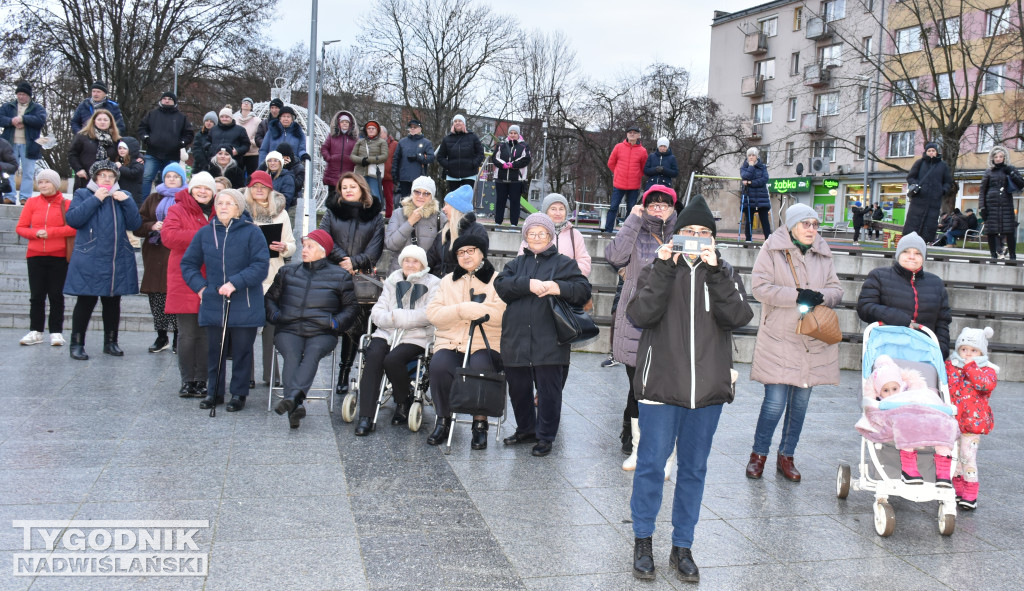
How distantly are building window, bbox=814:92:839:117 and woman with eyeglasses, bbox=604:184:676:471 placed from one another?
50.2 meters

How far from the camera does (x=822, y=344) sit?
6148 millimetres

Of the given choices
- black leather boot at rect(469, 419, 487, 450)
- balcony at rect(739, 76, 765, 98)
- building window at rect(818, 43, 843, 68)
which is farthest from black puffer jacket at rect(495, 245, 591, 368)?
balcony at rect(739, 76, 765, 98)

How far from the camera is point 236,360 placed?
7.49m

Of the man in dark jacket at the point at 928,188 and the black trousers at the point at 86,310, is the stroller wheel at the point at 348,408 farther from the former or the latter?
the man in dark jacket at the point at 928,188

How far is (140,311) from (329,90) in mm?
40953

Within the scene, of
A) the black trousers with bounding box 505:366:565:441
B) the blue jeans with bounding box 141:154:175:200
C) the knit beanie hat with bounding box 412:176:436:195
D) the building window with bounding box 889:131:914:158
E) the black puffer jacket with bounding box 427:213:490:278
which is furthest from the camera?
the building window with bounding box 889:131:914:158

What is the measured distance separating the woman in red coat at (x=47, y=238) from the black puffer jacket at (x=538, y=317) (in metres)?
5.77

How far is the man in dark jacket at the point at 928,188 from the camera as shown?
47.1 feet

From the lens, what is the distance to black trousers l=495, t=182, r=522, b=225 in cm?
1484

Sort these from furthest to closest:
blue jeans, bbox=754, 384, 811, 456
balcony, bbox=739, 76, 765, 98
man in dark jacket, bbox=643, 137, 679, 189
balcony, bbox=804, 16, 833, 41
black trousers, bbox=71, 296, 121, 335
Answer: balcony, bbox=739, 76, 765, 98, balcony, bbox=804, 16, 833, 41, man in dark jacket, bbox=643, 137, 679, 189, black trousers, bbox=71, 296, 121, 335, blue jeans, bbox=754, 384, 811, 456

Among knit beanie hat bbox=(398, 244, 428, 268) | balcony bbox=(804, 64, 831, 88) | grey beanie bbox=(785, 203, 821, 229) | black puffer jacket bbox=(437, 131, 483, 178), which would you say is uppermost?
balcony bbox=(804, 64, 831, 88)

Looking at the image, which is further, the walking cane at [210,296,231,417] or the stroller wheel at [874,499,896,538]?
the walking cane at [210,296,231,417]

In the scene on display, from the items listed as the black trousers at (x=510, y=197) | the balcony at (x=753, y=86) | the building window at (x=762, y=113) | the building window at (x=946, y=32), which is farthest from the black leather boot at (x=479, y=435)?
the balcony at (x=753, y=86)

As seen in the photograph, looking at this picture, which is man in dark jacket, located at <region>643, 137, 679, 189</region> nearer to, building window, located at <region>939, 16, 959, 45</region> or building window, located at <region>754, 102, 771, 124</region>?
building window, located at <region>939, 16, 959, 45</region>
